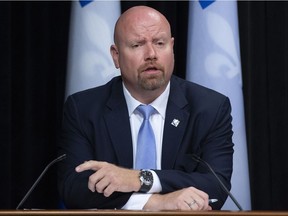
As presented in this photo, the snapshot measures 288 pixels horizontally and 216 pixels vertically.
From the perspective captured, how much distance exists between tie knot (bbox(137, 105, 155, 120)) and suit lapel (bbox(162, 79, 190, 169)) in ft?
0.23

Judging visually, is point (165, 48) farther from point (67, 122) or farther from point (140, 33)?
point (67, 122)

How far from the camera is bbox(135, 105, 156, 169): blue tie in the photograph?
2953mm

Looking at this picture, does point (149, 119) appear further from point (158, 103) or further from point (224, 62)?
point (224, 62)

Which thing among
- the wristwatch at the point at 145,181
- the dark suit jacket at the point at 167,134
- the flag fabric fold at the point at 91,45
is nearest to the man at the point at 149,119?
the dark suit jacket at the point at 167,134

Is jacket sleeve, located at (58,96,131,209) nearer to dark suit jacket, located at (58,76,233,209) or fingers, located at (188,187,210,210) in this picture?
dark suit jacket, located at (58,76,233,209)

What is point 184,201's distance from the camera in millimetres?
2559

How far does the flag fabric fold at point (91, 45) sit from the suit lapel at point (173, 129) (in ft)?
2.24

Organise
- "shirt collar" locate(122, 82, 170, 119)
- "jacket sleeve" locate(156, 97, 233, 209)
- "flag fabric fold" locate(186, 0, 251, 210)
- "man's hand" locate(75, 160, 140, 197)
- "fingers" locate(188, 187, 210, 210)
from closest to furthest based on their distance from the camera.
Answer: "fingers" locate(188, 187, 210, 210) → "man's hand" locate(75, 160, 140, 197) → "jacket sleeve" locate(156, 97, 233, 209) → "shirt collar" locate(122, 82, 170, 119) → "flag fabric fold" locate(186, 0, 251, 210)

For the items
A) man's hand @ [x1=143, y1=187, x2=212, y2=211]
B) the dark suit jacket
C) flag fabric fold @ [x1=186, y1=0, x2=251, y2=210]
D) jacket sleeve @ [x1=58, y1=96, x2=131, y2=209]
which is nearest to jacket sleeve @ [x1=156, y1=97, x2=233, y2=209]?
the dark suit jacket

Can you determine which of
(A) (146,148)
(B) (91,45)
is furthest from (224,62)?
(A) (146,148)

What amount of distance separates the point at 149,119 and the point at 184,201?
1.78 feet

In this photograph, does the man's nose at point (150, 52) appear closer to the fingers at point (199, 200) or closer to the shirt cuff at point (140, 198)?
the shirt cuff at point (140, 198)

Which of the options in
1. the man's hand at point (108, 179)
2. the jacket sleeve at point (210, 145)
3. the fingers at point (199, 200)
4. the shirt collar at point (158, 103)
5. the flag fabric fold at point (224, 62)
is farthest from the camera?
the flag fabric fold at point (224, 62)

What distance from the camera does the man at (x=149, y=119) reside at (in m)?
2.92
